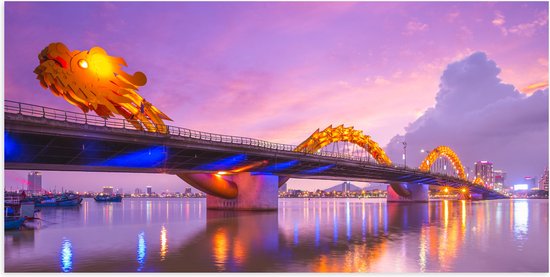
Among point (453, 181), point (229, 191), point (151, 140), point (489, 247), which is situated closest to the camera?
point (489, 247)

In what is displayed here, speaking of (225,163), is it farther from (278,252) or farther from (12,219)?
(278,252)

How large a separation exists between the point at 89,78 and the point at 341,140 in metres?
99.3

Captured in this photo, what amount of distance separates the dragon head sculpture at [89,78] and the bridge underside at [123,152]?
3217mm

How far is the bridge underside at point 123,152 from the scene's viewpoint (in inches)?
1790

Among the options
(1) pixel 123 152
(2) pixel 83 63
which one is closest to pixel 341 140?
(1) pixel 123 152

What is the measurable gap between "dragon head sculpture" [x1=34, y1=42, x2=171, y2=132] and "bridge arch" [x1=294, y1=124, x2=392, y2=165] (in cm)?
6884

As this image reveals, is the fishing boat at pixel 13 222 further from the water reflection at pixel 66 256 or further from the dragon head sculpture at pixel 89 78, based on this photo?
the water reflection at pixel 66 256

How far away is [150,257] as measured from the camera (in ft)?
93.6

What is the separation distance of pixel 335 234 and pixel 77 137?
25.0 meters

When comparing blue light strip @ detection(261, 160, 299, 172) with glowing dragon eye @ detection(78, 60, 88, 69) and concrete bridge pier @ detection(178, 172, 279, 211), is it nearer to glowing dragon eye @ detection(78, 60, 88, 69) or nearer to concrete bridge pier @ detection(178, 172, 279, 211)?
concrete bridge pier @ detection(178, 172, 279, 211)

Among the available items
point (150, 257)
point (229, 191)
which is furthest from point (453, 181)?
point (150, 257)

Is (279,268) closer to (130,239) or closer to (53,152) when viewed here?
(130,239)

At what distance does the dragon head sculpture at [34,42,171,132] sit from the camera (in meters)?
52.7

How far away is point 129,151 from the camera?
57188 mm
